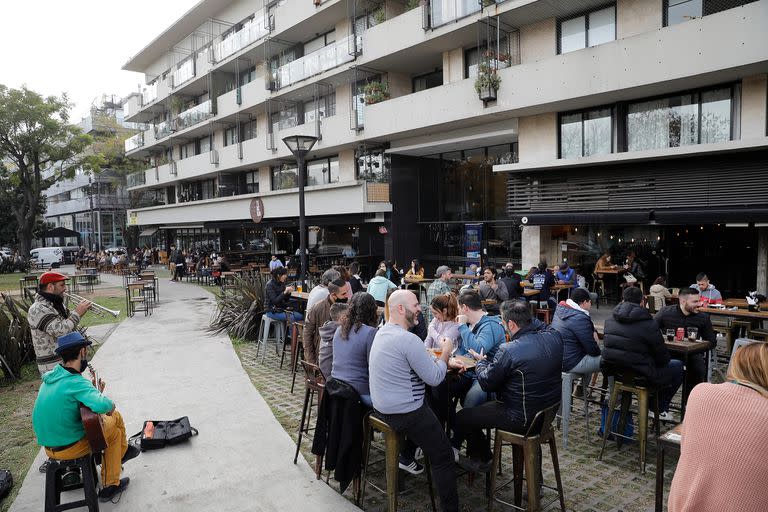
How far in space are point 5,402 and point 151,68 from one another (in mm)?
40547

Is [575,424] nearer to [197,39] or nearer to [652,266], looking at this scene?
[652,266]

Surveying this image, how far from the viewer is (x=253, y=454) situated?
18.9 ft

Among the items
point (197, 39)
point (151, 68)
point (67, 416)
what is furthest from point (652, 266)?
point (151, 68)

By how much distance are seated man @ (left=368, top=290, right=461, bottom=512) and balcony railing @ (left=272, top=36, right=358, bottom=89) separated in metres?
17.9

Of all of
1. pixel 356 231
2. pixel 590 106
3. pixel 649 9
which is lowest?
pixel 356 231

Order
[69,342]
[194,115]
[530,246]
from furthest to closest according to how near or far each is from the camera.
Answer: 1. [194,115]
2. [530,246]
3. [69,342]

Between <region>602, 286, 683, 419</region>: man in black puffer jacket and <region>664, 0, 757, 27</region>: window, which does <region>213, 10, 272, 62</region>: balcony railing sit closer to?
<region>664, 0, 757, 27</region>: window

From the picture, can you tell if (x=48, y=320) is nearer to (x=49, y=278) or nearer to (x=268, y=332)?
(x=49, y=278)

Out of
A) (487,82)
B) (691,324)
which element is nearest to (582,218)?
(487,82)

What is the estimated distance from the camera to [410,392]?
420 centimetres

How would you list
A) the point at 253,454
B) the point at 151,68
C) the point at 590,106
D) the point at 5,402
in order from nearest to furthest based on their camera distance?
the point at 253,454
the point at 5,402
the point at 590,106
the point at 151,68

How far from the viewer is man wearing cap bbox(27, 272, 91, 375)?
6172mm

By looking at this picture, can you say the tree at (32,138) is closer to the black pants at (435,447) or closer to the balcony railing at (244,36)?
the balcony railing at (244,36)

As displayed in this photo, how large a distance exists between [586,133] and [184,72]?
93.6 feet
